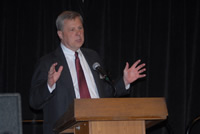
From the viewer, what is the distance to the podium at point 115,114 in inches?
65.3

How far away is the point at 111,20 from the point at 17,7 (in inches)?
49.3

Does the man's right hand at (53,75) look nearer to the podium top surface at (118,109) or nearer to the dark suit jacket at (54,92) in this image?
the dark suit jacket at (54,92)

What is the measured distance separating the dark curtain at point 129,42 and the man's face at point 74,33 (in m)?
1.30

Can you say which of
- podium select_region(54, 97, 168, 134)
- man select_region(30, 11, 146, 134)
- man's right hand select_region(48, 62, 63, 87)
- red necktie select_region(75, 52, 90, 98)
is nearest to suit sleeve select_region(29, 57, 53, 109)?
man select_region(30, 11, 146, 134)

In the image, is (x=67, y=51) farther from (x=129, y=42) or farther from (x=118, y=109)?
(x=129, y=42)

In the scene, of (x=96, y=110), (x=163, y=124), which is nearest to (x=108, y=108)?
(x=96, y=110)

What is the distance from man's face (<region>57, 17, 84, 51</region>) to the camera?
295 cm

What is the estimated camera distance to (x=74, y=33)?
2.97 m

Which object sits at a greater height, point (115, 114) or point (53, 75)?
point (53, 75)

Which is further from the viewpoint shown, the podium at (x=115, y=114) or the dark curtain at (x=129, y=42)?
the dark curtain at (x=129, y=42)

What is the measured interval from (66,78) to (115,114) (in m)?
1.03

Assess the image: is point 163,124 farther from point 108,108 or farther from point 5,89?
point 108,108

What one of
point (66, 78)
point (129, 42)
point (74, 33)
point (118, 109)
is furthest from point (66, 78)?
point (129, 42)

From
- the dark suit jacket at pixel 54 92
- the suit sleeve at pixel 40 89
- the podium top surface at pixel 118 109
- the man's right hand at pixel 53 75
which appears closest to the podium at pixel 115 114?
the podium top surface at pixel 118 109
